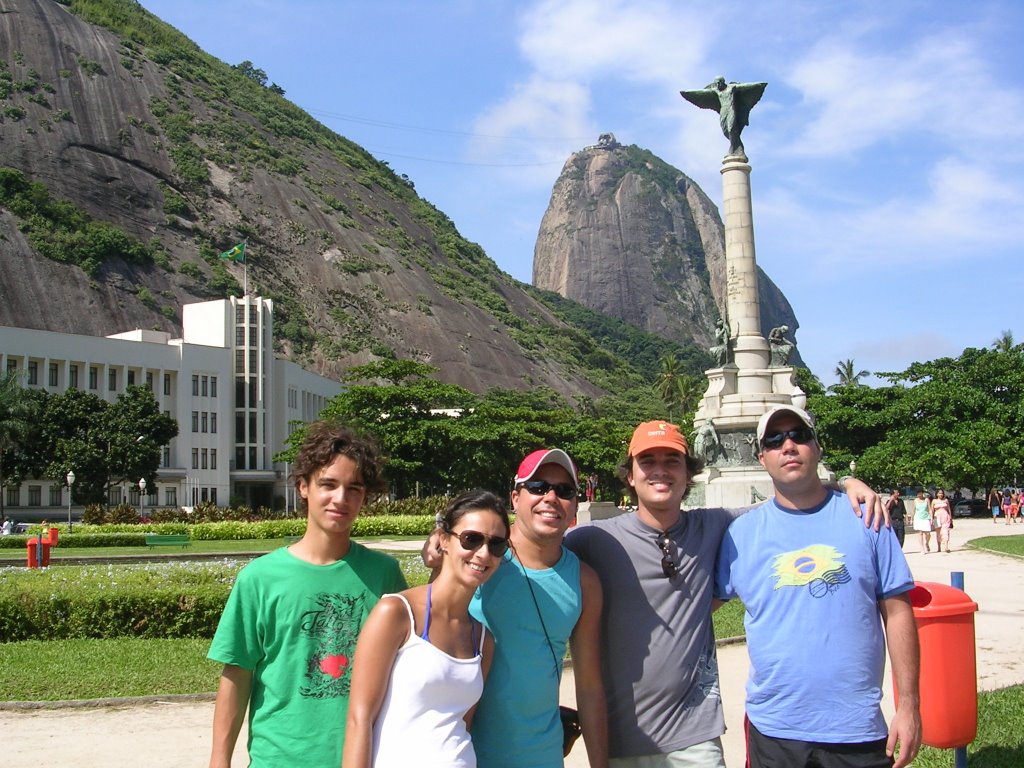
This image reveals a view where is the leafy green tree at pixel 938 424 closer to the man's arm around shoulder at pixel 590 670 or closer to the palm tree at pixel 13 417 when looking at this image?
the palm tree at pixel 13 417

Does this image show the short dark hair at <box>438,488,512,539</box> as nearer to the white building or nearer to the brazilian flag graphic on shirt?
the brazilian flag graphic on shirt

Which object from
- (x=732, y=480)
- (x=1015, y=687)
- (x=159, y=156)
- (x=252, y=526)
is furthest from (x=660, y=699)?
(x=159, y=156)

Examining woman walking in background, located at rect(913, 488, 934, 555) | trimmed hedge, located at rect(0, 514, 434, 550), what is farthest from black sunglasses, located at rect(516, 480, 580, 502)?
trimmed hedge, located at rect(0, 514, 434, 550)

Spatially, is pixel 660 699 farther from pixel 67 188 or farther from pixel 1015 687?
pixel 67 188

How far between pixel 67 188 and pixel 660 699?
3853 inches

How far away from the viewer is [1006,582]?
16.6m

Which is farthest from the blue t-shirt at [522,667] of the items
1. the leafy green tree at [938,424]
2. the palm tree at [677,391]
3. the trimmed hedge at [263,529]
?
the palm tree at [677,391]

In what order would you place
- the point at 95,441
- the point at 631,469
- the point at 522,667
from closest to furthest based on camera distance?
the point at 522,667
the point at 631,469
the point at 95,441

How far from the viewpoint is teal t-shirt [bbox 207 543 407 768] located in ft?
11.9

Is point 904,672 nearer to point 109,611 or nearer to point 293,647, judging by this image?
point 293,647

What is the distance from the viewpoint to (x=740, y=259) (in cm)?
2812

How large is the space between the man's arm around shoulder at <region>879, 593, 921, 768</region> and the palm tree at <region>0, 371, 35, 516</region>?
161ft

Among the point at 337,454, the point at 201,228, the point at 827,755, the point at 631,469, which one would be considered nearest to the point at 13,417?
the point at 337,454

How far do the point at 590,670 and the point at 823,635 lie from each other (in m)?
0.90
